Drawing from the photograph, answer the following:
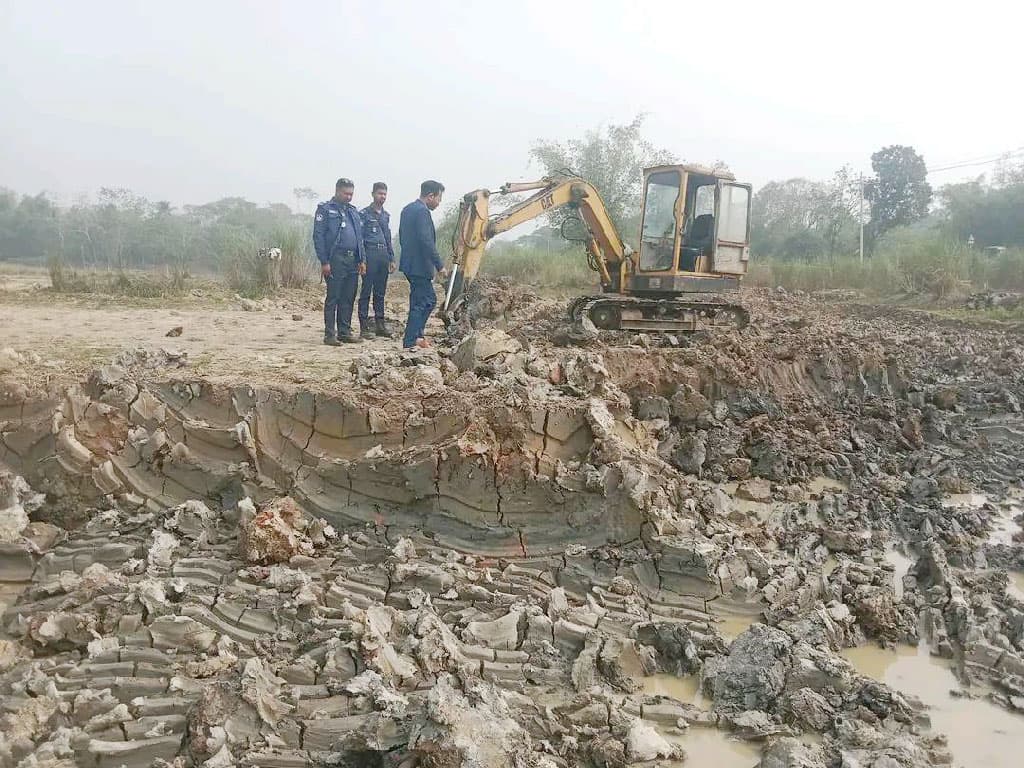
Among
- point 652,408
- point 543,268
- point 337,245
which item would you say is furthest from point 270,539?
point 543,268

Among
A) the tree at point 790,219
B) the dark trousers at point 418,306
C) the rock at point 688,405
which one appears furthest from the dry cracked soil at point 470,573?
the tree at point 790,219

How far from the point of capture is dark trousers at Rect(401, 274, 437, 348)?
7.68 m

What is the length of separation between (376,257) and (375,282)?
1.08 feet

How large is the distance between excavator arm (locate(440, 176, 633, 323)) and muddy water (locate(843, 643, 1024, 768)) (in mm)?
6324

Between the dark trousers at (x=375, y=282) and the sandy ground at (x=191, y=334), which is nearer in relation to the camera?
the sandy ground at (x=191, y=334)

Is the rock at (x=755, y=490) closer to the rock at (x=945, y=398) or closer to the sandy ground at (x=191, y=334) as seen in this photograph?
the rock at (x=945, y=398)

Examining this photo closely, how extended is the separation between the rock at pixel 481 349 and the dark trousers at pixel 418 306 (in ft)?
5.20

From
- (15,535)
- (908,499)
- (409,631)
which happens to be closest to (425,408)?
(409,631)

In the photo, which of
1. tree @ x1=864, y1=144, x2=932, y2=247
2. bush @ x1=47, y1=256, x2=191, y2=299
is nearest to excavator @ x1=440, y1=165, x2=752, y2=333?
bush @ x1=47, y1=256, x2=191, y2=299

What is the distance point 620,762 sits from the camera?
2707mm

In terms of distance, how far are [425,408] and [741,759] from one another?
2632 millimetres

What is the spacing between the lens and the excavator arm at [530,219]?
8805mm

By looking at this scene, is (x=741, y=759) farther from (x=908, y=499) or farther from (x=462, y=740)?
(x=908, y=499)

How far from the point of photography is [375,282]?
28.3 feet
